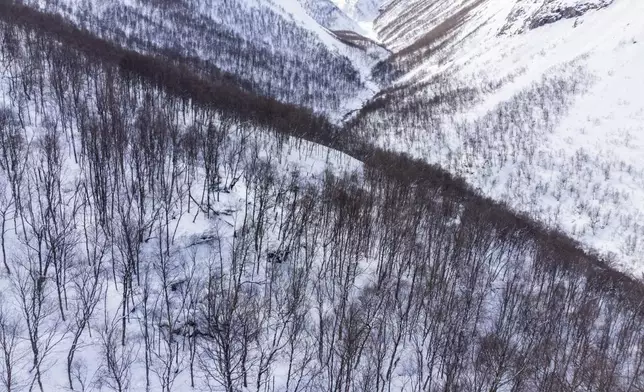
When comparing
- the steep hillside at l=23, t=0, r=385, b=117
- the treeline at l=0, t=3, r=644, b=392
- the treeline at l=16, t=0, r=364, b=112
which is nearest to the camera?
the treeline at l=0, t=3, r=644, b=392

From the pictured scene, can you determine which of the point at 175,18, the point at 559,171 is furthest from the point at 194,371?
the point at 175,18

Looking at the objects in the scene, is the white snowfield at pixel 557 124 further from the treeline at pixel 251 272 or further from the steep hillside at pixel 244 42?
the steep hillside at pixel 244 42

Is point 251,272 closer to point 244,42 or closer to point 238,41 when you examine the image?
point 238,41

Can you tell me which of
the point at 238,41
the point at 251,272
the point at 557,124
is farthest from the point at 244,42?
the point at 251,272

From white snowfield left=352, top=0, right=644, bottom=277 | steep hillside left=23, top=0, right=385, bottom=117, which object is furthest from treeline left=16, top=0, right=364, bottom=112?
white snowfield left=352, top=0, right=644, bottom=277

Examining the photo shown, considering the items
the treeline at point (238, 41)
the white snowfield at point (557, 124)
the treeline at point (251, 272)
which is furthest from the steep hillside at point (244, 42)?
the treeline at point (251, 272)

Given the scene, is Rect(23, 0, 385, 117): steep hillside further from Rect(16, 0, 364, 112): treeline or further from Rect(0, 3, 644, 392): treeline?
Rect(0, 3, 644, 392): treeline

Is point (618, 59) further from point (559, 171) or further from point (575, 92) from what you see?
point (559, 171)
